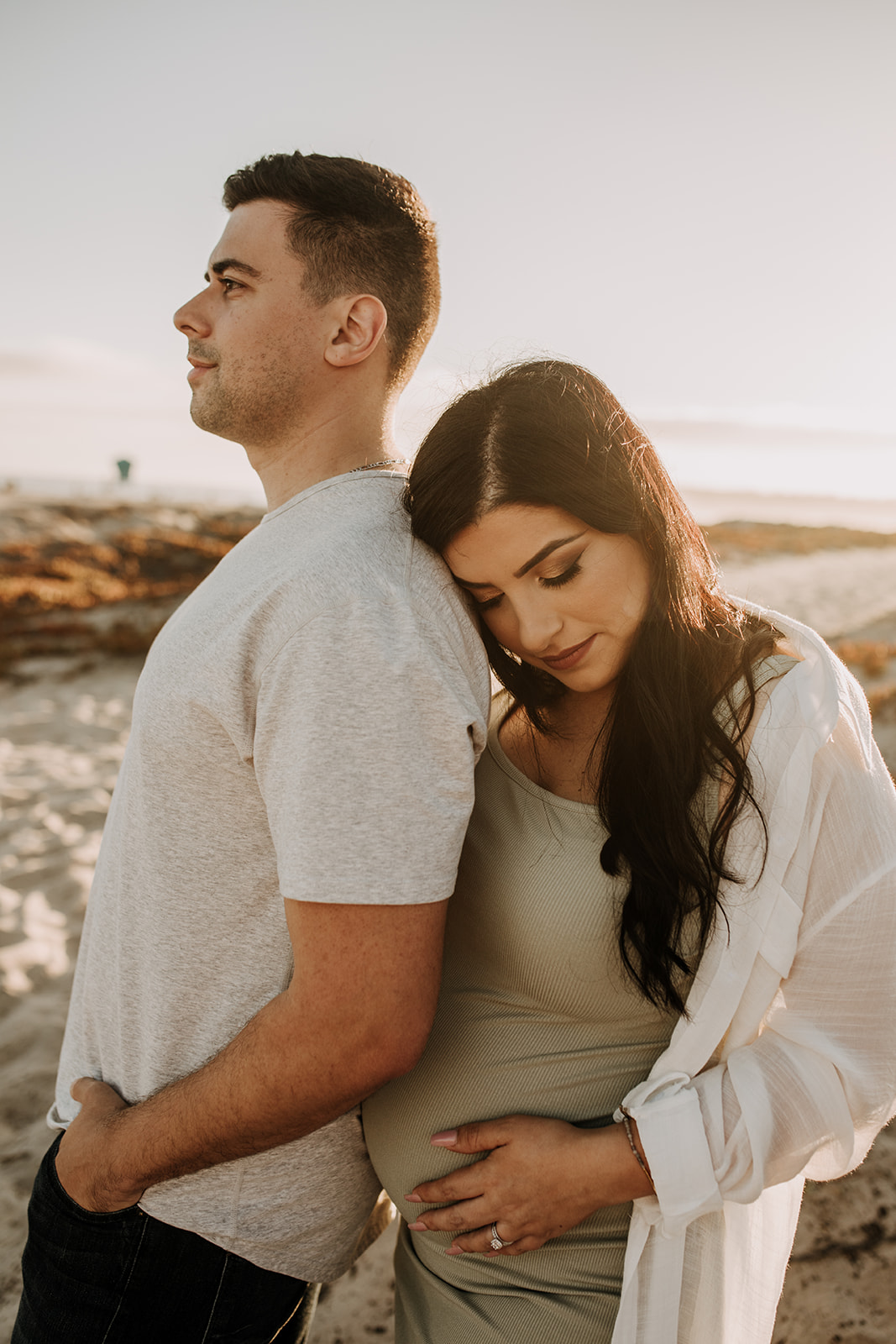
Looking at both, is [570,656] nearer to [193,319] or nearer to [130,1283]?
[193,319]

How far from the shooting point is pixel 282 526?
153 centimetres

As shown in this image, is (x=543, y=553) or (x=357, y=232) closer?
(x=543, y=553)

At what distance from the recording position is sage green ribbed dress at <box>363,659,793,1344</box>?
1.53m

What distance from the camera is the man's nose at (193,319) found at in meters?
1.78

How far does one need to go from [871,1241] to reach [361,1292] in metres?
1.73

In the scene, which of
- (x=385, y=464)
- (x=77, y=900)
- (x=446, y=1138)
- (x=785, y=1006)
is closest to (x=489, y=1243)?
(x=446, y=1138)

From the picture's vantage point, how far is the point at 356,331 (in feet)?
5.74

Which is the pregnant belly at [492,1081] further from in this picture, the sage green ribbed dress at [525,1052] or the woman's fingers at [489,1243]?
the woman's fingers at [489,1243]

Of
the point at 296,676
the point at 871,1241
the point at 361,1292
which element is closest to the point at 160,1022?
the point at 296,676

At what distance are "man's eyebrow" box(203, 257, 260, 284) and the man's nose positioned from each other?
77 mm

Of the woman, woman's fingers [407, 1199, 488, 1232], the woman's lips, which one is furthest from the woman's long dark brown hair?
woman's fingers [407, 1199, 488, 1232]

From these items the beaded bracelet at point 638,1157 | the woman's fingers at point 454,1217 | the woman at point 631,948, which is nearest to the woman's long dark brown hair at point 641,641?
the woman at point 631,948

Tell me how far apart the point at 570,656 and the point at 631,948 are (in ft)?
1.89

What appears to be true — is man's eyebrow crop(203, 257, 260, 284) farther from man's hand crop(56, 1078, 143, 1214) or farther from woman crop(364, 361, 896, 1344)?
man's hand crop(56, 1078, 143, 1214)
